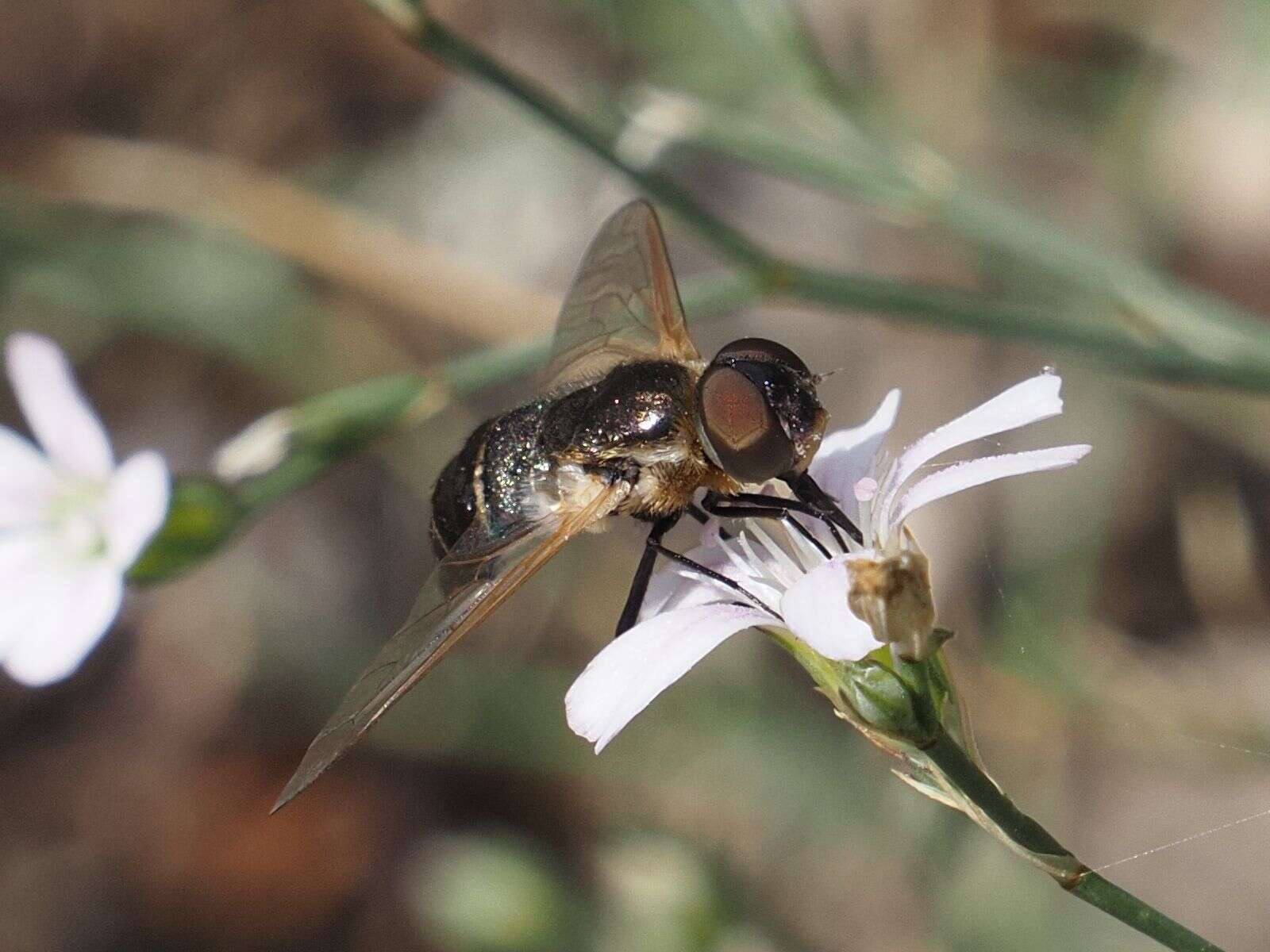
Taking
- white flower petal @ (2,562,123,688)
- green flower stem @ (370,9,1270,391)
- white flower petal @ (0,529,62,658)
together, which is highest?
green flower stem @ (370,9,1270,391)

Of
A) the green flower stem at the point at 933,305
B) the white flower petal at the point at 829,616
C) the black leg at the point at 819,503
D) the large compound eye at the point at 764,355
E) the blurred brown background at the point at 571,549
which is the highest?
the large compound eye at the point at 764,355

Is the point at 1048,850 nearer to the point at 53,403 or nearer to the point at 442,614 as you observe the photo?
the point at 442,614

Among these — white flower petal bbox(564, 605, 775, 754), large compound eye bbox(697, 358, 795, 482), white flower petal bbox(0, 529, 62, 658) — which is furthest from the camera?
white flower petal bbox(0, 529, 62, 658)

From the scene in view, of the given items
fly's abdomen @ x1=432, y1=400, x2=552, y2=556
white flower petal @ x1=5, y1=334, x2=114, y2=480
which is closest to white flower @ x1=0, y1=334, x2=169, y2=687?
white flower petal @ x1=5, y1=334, x2=114, y2=480

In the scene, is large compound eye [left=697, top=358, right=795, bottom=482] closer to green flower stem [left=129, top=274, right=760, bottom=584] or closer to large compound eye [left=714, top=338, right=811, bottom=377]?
large compound eye [left=714, top=338, right=811, bottom=377]

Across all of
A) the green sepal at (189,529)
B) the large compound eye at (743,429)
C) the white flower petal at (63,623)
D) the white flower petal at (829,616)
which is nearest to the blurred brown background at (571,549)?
the green sepal at (189,529)

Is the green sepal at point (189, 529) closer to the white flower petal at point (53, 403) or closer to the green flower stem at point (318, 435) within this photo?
the green flower stem at point (318, 435)

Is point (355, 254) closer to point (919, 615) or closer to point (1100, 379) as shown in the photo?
point (1100, 379)
